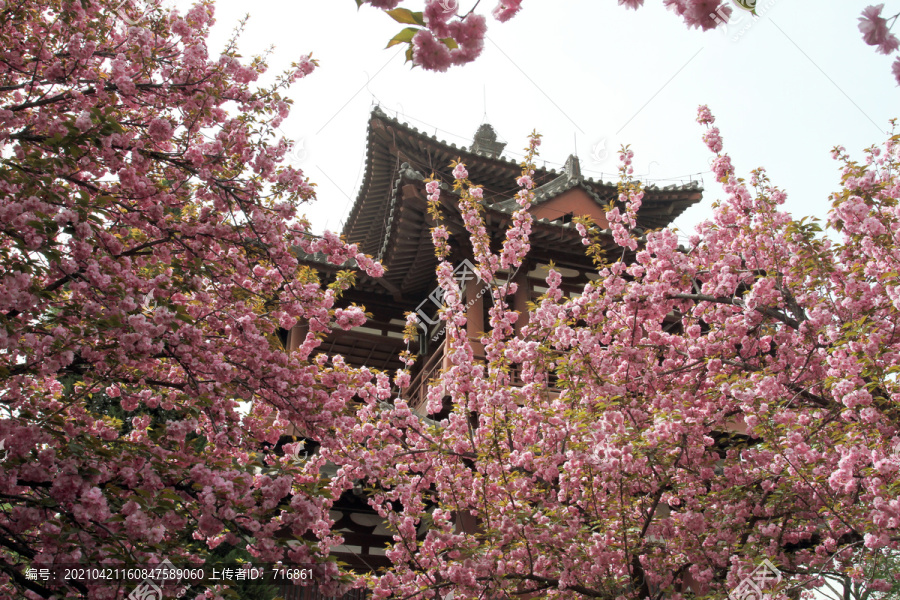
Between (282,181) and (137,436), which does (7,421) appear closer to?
(137,436)

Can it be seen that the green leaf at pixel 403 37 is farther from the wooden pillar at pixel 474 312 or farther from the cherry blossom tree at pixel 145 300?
the wooden pillar at pixel 474 312

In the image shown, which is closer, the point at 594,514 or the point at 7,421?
the point at 7,421

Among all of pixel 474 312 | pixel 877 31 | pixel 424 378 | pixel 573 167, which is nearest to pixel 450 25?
pixel 877 31

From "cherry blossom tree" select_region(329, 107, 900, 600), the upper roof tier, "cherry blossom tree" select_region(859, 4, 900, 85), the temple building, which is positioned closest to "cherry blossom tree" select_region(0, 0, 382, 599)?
"cherry blossom tree" select_region(329, 107, 900, 600)

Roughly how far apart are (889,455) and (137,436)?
20.5 ft

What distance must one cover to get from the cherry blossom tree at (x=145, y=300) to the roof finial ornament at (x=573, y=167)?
9542mm

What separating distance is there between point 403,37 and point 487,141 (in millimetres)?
17550

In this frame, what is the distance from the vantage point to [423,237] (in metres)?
11.3

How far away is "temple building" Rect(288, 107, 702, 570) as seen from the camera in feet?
33.1

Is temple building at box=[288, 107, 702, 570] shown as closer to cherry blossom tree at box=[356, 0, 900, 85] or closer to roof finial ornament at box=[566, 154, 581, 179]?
roof finial ornament at box=[566, 154, 581, 179]

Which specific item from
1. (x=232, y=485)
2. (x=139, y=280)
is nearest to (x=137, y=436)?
(x=139, y=280)

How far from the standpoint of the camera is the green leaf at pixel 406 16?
1938 mm

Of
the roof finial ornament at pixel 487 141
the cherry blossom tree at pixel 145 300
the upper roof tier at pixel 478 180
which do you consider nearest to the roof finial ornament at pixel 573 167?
the upper roof tier at pixel 478 180

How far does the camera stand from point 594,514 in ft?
20.5
